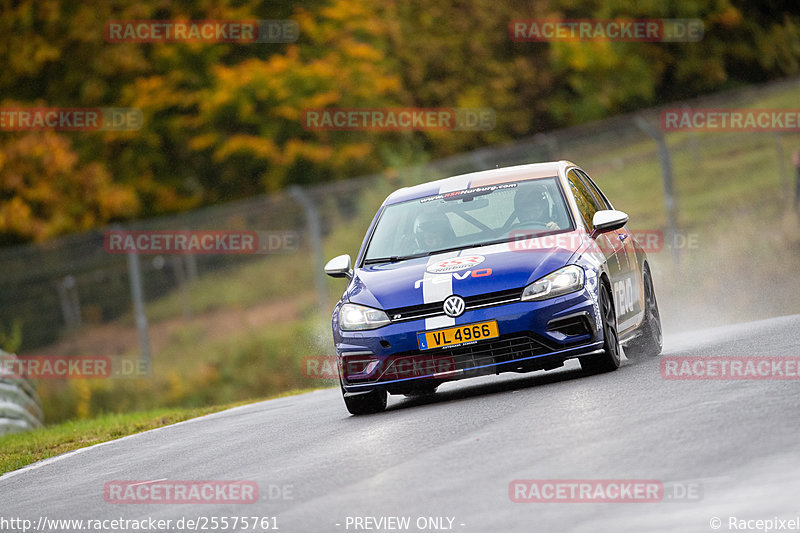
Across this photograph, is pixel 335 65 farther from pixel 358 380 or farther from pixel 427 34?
pixel 358 380

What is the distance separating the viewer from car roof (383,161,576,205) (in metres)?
11.9

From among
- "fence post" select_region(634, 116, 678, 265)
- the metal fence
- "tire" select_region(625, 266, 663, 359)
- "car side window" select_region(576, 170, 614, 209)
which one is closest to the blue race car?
"tire" select_region(625, 266, 663, 359)

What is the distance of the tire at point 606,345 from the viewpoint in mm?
10398

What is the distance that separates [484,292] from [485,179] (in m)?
2.07

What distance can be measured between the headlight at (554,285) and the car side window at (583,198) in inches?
44.6

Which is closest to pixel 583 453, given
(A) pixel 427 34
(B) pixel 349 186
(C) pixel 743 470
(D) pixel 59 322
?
(C) pixel 743 470

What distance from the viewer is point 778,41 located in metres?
41.8

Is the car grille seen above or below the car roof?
below

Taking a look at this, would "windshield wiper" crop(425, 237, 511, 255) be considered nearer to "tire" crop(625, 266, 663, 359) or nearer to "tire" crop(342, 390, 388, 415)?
"tire" crop(342, 390, 388, 415)

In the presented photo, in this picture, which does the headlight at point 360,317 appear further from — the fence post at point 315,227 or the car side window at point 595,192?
the fence post at point 315,227

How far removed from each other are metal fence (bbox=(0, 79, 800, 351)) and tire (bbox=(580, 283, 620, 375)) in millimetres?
11430

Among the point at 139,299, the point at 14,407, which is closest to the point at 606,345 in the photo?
the point at 14,407

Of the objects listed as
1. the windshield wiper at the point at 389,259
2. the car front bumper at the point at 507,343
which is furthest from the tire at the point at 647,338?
the windshield wiper at the point at 389,259

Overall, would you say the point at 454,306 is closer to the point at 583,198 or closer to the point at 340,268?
the point at 340,268
